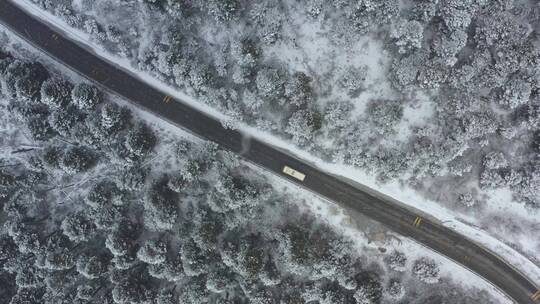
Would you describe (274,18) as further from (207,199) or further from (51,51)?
(51,51)

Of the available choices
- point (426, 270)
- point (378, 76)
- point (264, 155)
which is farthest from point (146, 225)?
point (426, 270)

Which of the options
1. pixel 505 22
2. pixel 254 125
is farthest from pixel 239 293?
pixel 505 22

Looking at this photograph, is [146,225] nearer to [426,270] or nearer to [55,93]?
[55,93]

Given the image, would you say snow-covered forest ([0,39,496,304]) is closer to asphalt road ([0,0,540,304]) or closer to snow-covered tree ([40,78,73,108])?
snow-covered tree ([40,78,73,108])

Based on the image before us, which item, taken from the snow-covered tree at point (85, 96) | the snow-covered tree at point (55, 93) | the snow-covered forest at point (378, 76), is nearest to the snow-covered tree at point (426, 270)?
the snow-covered forest at point (378, 76)

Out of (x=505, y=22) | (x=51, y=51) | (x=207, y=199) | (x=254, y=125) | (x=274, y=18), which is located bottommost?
(x=207, y=199)
